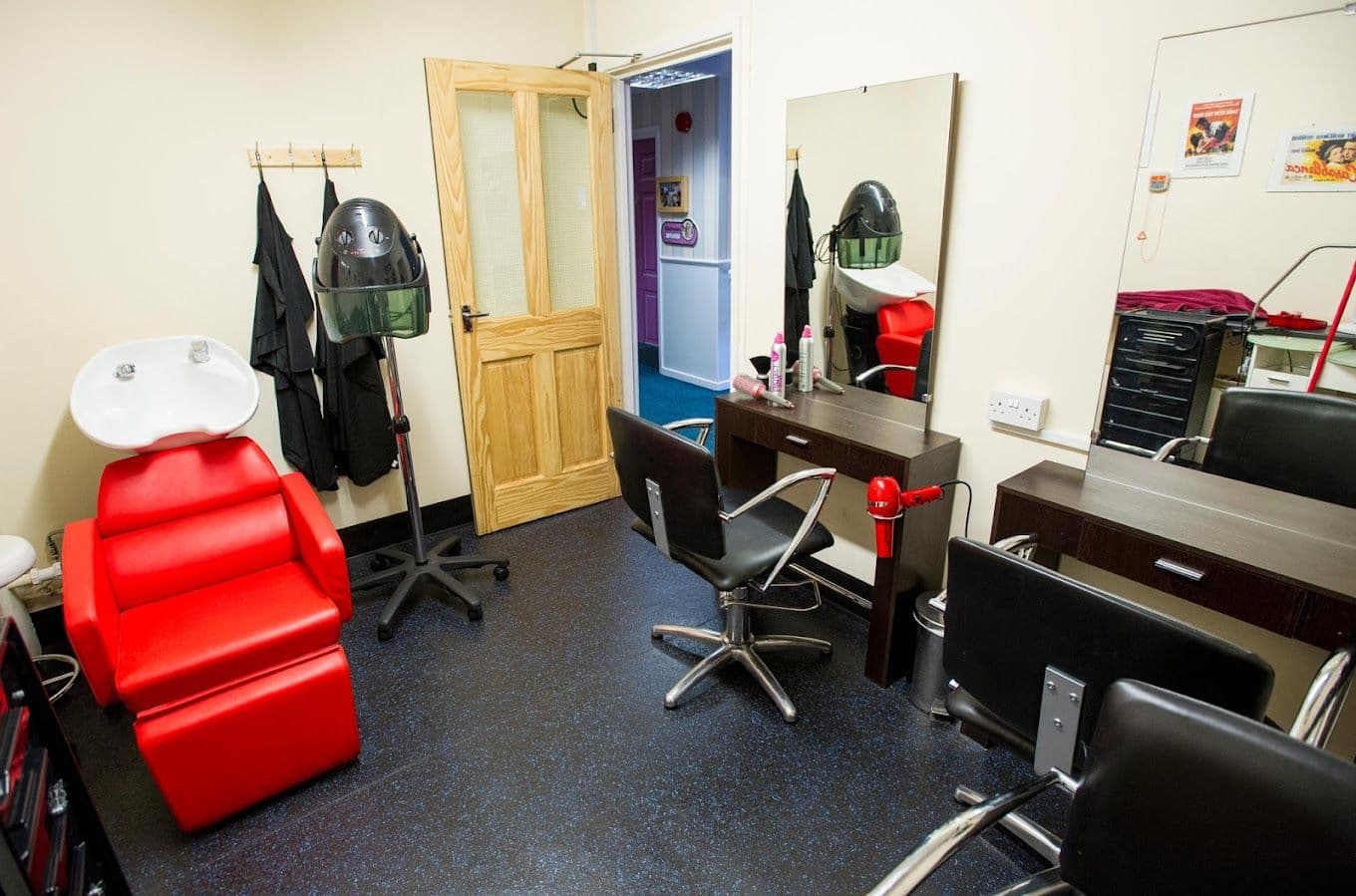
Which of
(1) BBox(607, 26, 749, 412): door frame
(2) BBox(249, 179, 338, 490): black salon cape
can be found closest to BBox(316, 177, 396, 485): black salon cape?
(2) BBox(249, 179, 338, 490): black salon cape

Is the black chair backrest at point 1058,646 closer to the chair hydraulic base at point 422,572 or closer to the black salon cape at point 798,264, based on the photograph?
the black salon cape at point 798,264

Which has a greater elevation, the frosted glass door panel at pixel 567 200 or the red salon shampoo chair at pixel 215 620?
the frosted glass door panel at pixel 567 200

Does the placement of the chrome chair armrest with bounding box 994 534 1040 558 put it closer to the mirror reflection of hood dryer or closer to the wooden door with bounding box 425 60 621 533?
the mirror reflection of hood dryer

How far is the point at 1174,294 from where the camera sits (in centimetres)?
172

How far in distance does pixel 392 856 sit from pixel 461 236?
2.27 meters

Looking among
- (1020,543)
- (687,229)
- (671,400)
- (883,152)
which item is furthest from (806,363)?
(687,229)

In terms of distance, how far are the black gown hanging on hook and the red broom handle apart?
142 cm

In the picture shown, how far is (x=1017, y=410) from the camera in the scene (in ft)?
6.77

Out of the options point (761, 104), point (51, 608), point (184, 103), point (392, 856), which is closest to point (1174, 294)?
point (761, 104)

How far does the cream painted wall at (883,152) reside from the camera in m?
2.08

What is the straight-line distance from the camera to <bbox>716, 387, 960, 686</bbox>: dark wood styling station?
2127 millimetres

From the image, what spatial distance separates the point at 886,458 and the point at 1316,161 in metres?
1.14

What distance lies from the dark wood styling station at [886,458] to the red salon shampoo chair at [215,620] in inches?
56.9

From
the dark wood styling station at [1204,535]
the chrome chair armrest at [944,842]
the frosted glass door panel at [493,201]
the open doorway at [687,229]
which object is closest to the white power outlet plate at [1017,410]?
the dark wood styling station at [1204,535]
